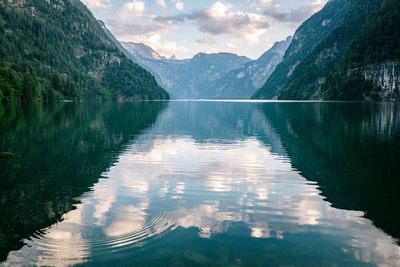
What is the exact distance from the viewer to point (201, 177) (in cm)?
2362

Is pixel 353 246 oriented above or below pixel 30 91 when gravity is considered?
below

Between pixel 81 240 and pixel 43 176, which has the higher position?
pixel 43 176

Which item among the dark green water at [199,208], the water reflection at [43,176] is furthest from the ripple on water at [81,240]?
the water reflection at [43,176]

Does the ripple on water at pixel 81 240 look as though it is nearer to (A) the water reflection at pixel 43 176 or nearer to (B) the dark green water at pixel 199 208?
(B) the dark green water at pixel 199 208

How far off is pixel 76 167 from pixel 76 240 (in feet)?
46.4

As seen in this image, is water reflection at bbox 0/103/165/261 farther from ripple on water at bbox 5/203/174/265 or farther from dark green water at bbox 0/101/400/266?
ripple on water at bbox 5/203/174/265

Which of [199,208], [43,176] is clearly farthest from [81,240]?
[43,176]

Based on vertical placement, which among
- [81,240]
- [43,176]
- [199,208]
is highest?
[43,176]

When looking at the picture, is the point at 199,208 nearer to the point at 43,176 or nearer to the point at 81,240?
the point at 81,240

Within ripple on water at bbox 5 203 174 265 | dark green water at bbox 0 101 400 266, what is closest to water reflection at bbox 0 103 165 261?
dark green water at bbox 0 101 400 266

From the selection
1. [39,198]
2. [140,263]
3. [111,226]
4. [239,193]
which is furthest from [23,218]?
[239,193]

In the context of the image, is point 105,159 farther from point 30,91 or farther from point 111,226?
point 30,91

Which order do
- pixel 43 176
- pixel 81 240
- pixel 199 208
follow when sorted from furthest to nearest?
pixel 43 176 → pixel 199 208 → pixel 81 240

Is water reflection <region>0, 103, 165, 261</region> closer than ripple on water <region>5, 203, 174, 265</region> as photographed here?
No
